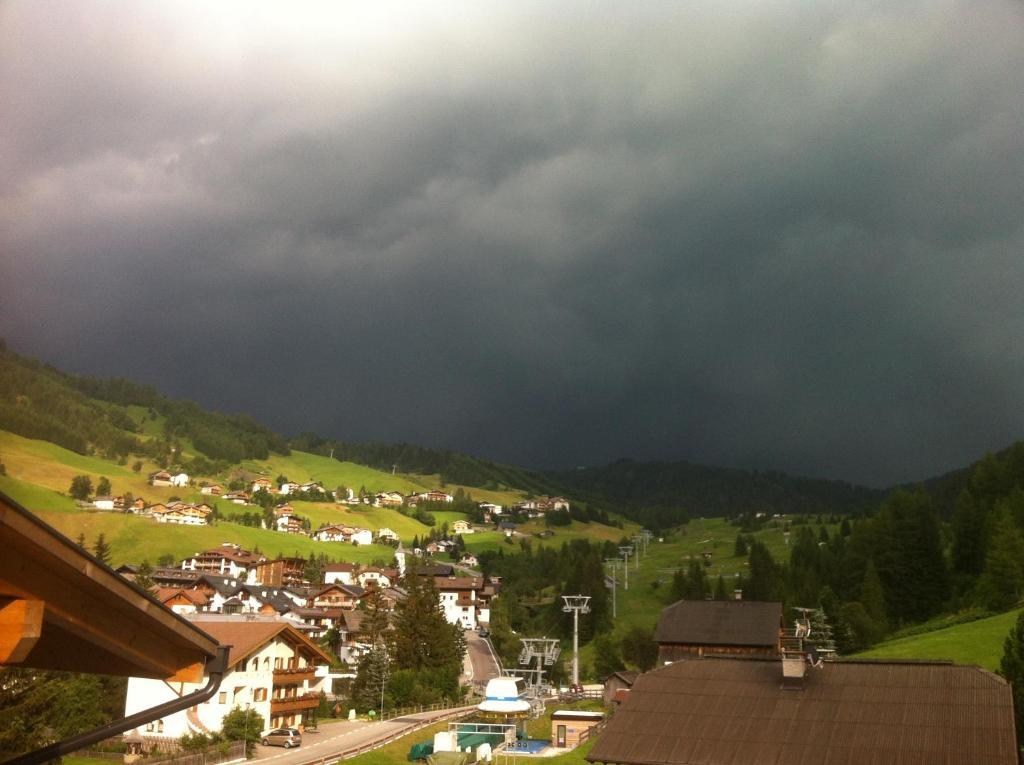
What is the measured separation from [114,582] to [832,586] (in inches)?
4882

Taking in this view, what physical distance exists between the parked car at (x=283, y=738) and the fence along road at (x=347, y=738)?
580 millimetres

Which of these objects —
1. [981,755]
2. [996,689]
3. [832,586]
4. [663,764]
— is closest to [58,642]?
[663,764]

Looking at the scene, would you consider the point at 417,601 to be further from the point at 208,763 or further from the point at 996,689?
the point at 996,689

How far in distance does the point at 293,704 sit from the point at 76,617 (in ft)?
191

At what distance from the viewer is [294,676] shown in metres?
60.0

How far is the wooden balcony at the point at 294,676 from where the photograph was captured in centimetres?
5797

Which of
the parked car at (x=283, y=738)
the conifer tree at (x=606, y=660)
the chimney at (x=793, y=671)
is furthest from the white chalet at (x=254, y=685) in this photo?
the conifer tree at (x=606, y=660)

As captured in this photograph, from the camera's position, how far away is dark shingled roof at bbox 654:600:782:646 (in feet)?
256

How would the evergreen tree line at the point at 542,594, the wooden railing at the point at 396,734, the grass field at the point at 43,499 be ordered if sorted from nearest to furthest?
1. the wooden railing at the point at 396,734
2. the evergreen tree line at the point at 542,594
3. the grass field at the point at 43,499

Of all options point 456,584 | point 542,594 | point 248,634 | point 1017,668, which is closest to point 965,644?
point 1017,668

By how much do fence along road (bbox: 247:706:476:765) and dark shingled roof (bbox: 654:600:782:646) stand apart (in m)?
21.6

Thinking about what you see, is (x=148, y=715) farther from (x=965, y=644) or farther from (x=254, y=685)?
(x=965, y=644)

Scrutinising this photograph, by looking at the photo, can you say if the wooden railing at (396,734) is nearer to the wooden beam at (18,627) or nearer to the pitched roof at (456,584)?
the wooden beam at (18,627)

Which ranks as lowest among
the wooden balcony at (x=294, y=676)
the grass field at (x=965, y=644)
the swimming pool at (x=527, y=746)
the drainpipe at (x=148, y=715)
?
the swimming pool at (x=527, y=746)
